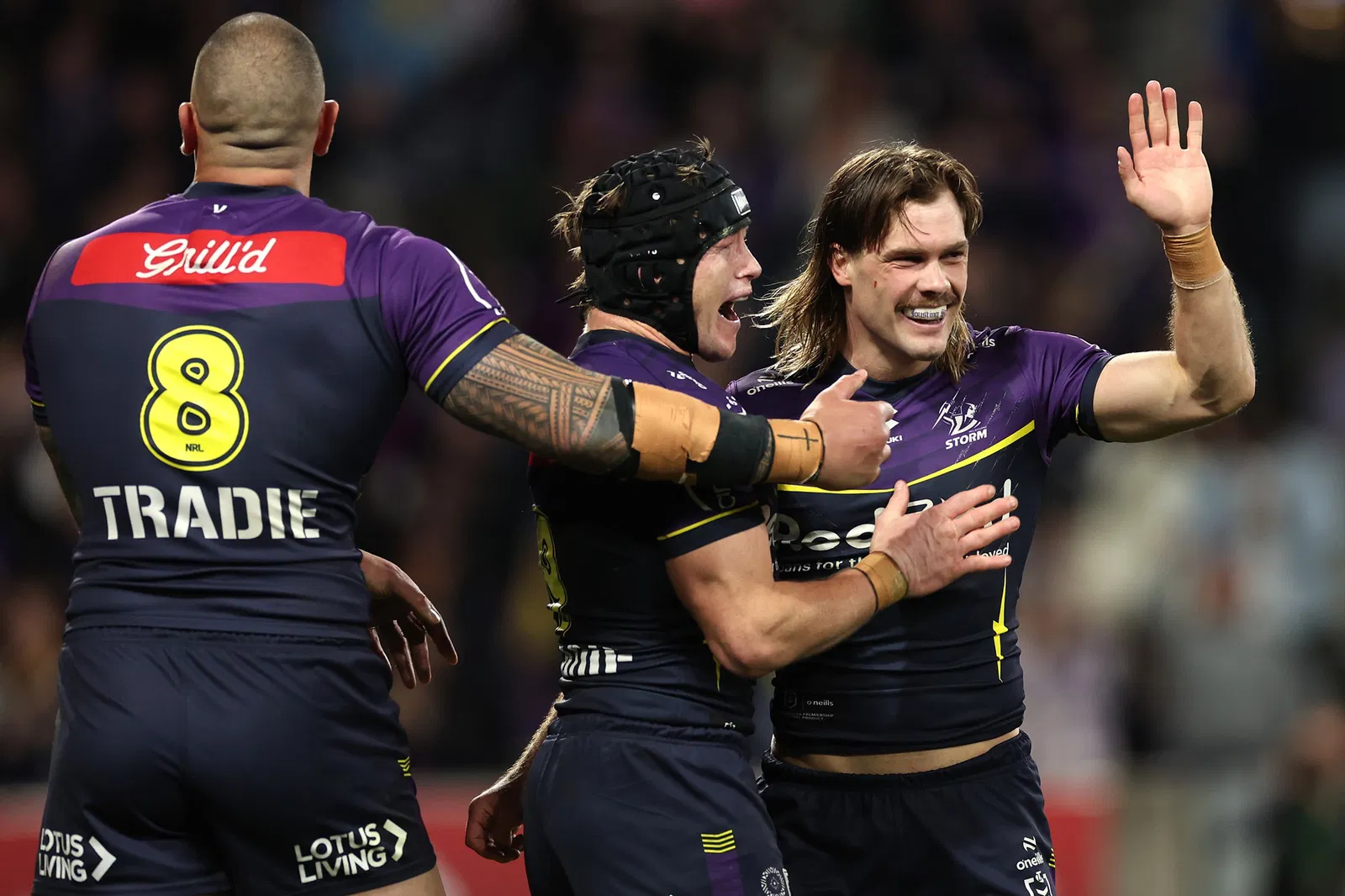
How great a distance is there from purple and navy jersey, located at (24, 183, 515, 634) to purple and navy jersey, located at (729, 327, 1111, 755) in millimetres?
1279

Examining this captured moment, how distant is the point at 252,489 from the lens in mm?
3932

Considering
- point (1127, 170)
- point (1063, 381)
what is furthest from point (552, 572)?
point (1127, 170)

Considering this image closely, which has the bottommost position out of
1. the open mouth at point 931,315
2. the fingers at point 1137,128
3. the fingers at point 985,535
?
the fingers at point 985,535

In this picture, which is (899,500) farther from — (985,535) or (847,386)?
(847,386)

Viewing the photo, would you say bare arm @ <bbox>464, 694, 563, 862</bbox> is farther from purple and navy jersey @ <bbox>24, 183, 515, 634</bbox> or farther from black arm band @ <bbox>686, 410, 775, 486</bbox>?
black arm band @ <bbox>686, 410, 775, 486</bbox>

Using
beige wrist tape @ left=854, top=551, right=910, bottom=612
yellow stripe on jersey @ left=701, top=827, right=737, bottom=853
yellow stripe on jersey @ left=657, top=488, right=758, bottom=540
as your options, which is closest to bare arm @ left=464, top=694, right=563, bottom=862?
yellow stripe on jersey @ left=701, top=827, right=737, bottom=853

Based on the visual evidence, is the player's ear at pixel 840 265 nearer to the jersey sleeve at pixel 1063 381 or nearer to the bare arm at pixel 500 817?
the jersey sleeve at pixel 1063 381

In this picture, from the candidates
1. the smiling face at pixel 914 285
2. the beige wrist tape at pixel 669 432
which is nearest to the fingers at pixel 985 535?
the smiling face at pixel 914 285

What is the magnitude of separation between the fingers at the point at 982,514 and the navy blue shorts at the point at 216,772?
157 centimetres

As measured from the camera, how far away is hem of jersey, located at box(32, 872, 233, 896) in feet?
12.8

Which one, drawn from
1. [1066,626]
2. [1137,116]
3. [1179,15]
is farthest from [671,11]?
[1137,116]

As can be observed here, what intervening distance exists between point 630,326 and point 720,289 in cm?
25

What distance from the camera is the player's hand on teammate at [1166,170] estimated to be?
15.0 ft

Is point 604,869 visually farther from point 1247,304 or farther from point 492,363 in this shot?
point 1247,304
